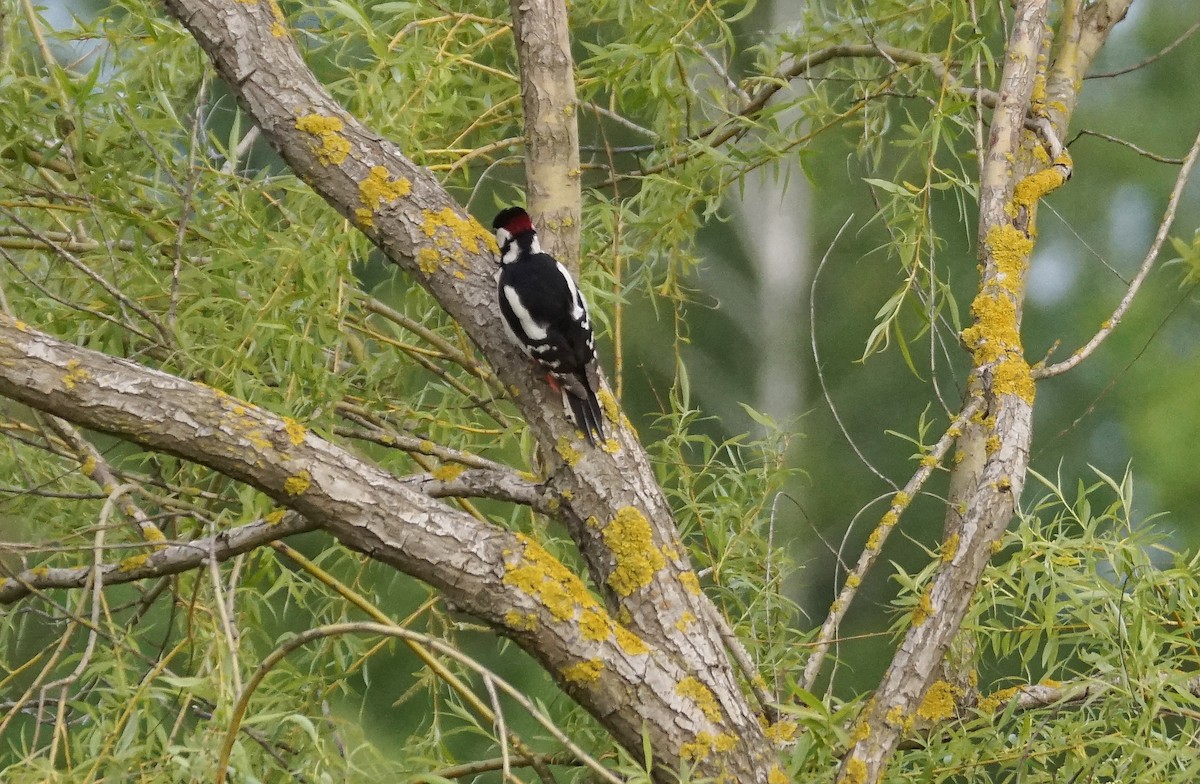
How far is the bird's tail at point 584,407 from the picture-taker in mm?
1455

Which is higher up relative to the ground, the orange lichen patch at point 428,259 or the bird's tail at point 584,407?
the orange lichen patch at point 428,259

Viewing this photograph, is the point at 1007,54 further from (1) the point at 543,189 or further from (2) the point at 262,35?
(2) the point at 262,35

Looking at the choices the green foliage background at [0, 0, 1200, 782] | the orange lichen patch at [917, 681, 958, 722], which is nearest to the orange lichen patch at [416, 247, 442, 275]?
the green foliage background at [0, 0, 1200, 782]

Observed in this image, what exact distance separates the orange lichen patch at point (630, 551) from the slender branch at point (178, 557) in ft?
1.14

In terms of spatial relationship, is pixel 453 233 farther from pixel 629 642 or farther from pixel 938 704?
pixel 938 704

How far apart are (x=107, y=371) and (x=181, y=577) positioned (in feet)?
2.76

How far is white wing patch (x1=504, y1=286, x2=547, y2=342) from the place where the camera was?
143 cm

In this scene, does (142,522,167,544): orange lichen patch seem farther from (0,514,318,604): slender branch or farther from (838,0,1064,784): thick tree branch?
(838,0,1064,784): thick tree branch

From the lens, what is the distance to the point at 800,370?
4.84 m

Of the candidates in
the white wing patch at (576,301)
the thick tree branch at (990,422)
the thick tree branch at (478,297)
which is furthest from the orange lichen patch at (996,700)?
the white wing patch at (576,301)

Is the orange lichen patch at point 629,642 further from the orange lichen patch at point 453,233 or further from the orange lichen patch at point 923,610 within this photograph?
the orange lichen patch at point 453,233

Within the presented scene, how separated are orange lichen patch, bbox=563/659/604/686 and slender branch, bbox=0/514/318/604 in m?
0.32

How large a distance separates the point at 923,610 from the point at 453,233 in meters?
0.72

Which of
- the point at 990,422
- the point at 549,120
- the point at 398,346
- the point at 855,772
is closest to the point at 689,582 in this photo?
the point at 855,772
